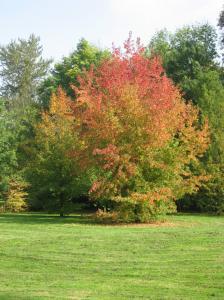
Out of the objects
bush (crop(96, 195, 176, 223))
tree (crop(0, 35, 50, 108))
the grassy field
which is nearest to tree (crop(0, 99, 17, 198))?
bush (crop(96, 195, 176, 223))

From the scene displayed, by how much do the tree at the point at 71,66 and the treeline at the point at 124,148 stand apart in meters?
12.0

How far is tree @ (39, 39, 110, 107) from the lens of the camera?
44031 mm

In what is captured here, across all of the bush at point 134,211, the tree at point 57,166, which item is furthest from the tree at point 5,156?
the bush at point 134,211

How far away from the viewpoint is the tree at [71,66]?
144 feet

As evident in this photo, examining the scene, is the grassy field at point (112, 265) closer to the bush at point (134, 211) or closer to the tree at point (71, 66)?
the bush at point (134, 211)

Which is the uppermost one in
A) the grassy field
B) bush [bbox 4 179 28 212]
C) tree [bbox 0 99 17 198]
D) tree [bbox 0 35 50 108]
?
tree [bbox 0 35 50 108]

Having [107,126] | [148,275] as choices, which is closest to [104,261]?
[148,275]

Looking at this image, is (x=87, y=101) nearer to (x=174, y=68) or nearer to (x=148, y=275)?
(x=148, y=275)

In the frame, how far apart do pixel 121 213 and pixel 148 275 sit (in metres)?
11.7

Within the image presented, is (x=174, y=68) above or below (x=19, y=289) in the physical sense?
above

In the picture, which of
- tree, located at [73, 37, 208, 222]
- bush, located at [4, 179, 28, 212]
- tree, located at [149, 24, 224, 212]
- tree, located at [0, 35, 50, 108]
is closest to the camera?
tree, located at [73, 37, 208, 222]

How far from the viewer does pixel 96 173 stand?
23.8 metres

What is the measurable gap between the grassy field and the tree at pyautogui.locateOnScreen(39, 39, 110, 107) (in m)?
28.8

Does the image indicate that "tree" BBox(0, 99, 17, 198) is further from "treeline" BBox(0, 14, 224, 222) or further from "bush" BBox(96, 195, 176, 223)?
"bush" BBox(96, 195, 176, 223)
